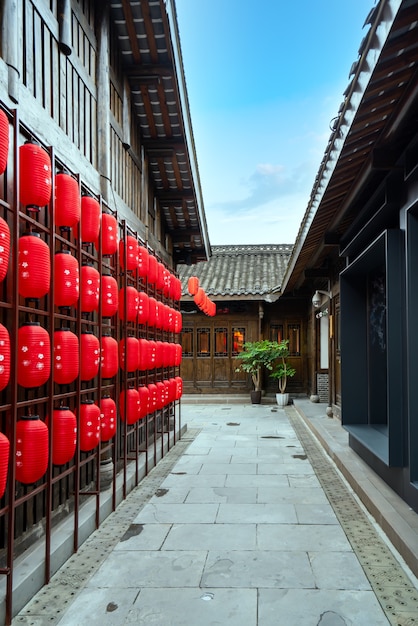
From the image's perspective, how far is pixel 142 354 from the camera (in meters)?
6.66

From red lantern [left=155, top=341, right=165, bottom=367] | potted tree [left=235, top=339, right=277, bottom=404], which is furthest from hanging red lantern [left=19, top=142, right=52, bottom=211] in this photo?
potted tree [left=235, top=339, right=277, bottom=404]

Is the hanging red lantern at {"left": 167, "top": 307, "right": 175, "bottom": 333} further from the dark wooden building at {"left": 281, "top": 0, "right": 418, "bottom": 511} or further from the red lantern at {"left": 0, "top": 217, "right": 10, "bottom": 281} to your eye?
the red lantern at {"left": 0, "top": 217, "right": 10, "bottom": 281}

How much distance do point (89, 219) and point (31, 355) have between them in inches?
68.2

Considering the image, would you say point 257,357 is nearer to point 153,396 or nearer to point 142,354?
point 153,396

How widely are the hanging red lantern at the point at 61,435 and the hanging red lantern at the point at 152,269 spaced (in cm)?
340

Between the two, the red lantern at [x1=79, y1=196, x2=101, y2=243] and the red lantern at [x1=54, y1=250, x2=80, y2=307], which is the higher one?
the red lantern at [x1=79, y1=196, x2=101, y2=243]

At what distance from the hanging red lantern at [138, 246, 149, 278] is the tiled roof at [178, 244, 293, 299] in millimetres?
9762

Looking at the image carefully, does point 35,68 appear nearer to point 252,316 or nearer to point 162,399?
point 162,399

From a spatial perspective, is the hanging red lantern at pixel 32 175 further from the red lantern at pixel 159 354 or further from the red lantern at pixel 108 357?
the red lantern at pixel 159 354

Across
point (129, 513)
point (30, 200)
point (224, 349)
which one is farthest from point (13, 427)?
point (224, 349)

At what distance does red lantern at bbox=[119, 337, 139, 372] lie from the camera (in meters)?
6.09

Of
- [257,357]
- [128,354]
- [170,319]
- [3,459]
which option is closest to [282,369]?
[257,357]

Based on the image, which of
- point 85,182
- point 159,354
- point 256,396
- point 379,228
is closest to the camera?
point 85,182

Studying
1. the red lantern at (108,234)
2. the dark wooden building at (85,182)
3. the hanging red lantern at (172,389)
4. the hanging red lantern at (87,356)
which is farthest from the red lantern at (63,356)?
the hanging red lantern at (172,389)
